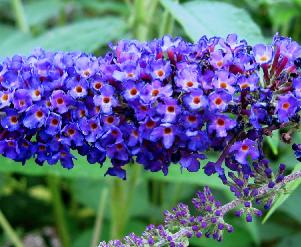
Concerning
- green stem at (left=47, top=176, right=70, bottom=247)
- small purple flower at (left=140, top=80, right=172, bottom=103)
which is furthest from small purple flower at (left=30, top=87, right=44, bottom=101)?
green stem at (left=47, top=176, right=70, bottom=247)

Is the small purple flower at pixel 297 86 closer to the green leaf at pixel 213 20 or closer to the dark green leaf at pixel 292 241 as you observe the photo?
the green leaf at pixel 213 20

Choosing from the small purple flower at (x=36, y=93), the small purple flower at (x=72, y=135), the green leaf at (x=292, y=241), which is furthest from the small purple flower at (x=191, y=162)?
the green leaf at (x=292, y=241)

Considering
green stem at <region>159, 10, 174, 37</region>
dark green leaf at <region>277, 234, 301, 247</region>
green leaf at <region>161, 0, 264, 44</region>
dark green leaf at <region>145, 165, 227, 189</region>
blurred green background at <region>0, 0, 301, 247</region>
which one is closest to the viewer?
Answer: green leaf at <region>161, 0, 264, 44</region>

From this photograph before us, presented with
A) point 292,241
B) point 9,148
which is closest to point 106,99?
point 9,148

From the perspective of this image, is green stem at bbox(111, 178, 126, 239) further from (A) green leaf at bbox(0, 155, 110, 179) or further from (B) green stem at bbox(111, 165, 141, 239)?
(A) green leaf at bbox(0, 155, 110, 179)

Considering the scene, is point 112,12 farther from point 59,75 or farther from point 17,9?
point 59,75
